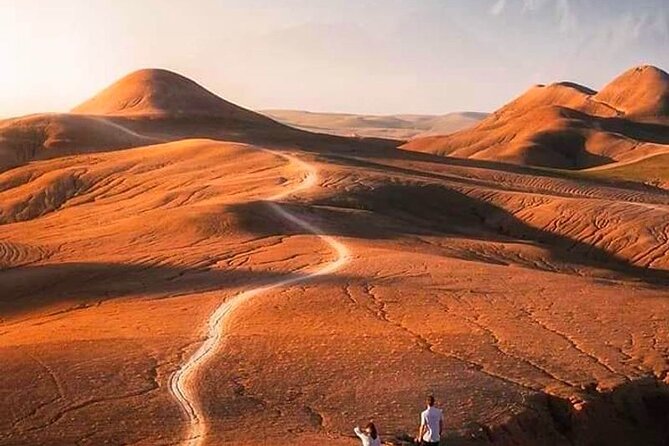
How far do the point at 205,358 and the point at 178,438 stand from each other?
12.1 feet

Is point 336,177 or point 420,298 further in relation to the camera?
point 336,177

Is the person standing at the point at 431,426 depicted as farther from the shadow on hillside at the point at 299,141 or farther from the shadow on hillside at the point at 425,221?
the shadow on hillside at the point at 299,141

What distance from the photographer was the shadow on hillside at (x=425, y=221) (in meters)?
33.9

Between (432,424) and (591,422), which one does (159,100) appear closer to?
(591,422)

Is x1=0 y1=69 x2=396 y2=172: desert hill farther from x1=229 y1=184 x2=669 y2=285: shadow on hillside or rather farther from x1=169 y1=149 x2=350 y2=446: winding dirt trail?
x1=169 y1=149 x2=350 y2=446: winding dirt trail

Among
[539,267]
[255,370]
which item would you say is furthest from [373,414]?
[539,267]

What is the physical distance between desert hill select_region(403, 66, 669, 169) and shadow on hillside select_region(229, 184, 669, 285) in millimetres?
66008

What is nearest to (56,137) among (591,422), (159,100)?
(159,100)

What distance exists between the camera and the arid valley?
14969mm

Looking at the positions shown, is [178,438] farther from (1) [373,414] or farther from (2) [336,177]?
(2) [336,177]

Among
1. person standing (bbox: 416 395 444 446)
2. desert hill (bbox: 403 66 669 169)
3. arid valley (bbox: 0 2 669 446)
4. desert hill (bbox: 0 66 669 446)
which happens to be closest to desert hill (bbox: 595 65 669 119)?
desert hill (bbox: 403 66 669 169)

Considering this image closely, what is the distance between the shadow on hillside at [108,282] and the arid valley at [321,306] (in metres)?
0.12

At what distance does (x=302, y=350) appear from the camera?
57.9ft

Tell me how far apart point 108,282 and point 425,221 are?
1844 centimetres
